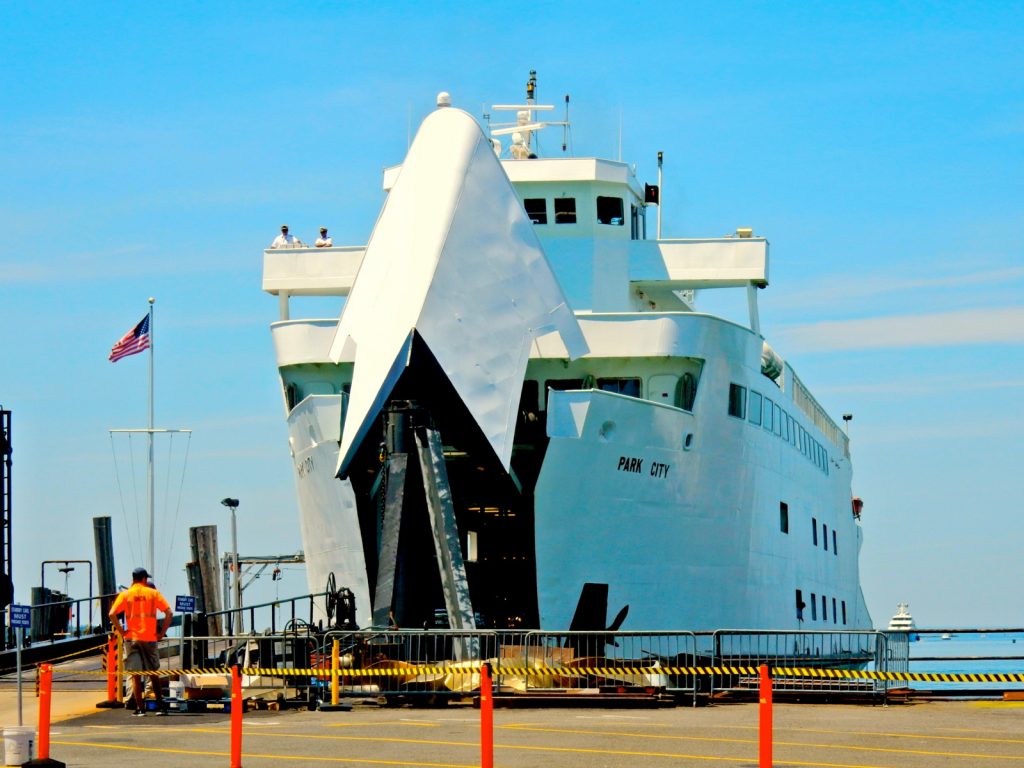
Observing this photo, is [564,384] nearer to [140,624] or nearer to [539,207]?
[539,207]

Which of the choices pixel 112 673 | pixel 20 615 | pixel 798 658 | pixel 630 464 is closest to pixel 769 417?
pixel 798 658

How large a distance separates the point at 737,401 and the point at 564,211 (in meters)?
5.13

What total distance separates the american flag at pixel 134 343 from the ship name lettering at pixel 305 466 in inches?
472

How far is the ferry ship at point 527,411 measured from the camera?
23297 mm

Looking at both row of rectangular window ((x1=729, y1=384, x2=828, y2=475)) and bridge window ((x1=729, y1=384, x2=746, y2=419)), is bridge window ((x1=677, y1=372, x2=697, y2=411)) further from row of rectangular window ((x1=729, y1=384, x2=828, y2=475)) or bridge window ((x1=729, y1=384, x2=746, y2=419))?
bridge window ((x1=729, y1=384, x2=746, y2=419))

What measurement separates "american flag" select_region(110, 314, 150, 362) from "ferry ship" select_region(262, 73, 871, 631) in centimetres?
978

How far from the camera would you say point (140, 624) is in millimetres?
18734

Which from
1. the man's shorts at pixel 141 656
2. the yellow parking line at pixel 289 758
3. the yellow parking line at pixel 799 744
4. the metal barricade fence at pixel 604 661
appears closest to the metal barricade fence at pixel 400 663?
the metal barricade fence at pixel 604 661

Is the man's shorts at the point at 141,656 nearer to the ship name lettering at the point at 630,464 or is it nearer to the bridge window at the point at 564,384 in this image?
the ship name lettering at the point at 630,464

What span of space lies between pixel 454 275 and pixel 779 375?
1318cm

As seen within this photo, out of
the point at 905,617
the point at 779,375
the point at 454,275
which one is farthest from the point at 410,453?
the point at 905,617

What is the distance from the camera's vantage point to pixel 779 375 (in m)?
34.8

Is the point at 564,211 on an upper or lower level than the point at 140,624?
upper

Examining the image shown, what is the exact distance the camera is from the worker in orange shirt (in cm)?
1869
